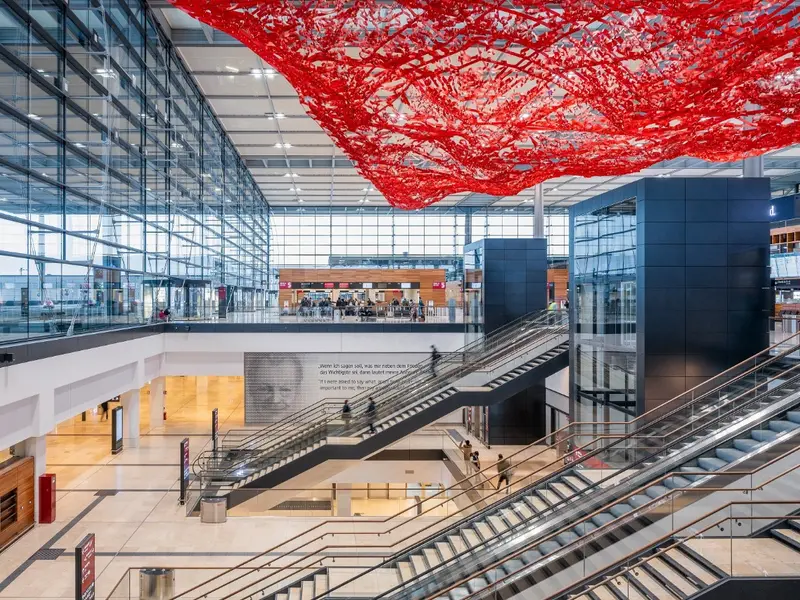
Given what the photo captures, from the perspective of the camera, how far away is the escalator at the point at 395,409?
16.2m

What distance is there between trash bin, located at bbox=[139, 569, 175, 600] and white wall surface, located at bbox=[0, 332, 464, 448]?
11.5ft

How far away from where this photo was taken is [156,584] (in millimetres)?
8969

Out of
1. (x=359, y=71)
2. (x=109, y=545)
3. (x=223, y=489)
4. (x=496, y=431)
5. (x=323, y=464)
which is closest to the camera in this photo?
(x=359, y=71)

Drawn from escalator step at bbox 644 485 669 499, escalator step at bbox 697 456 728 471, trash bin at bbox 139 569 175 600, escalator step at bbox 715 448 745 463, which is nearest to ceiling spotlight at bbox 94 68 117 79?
trash bin at bbox 139 569 175 600

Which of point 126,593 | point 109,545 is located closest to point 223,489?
point 109,545

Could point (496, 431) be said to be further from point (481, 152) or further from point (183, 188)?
point (481, 152)

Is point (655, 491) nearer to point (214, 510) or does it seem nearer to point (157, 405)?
point (214, 510)

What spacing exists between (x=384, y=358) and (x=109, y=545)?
12.2 metres

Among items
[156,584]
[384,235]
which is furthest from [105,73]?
[384,235]

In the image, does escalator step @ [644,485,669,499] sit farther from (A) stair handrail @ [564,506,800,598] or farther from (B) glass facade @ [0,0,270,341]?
(B) glass facade @ [0,0,270,341]

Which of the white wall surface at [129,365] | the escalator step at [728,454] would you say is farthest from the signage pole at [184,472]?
the escalator step at [728,454]

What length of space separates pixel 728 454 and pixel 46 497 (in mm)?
11600

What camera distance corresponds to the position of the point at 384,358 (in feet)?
75.6

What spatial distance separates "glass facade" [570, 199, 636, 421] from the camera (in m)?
13.2
